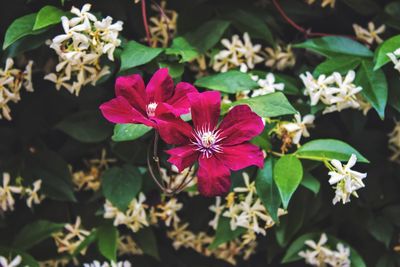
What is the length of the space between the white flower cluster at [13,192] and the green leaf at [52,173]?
0.06ft

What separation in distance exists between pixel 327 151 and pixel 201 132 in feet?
0.74

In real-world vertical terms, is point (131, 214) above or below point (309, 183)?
below

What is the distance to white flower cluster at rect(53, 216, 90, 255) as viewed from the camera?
1.12 meters

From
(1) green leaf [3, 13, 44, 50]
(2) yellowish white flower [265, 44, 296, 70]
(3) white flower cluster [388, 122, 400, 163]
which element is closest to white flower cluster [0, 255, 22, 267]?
(1) green leaf [3, 13, 44, 50]

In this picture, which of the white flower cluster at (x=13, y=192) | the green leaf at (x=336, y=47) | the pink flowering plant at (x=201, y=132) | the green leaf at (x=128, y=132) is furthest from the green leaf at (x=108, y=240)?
the green leaf at (x=336, y=47)

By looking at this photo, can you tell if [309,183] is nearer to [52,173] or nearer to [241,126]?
[241,126]

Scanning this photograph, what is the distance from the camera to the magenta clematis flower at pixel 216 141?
811mm

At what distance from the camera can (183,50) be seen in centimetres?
108

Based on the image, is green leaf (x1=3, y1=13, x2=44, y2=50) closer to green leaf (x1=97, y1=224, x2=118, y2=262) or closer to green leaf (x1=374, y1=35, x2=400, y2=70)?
green leaf (x1=97, y1=224, x2=118, y2=262)

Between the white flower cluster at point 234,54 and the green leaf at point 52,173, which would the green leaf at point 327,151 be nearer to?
the white flower cluster at point 234,54

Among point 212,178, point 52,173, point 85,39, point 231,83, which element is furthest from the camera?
point 52,173

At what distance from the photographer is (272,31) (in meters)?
1.24

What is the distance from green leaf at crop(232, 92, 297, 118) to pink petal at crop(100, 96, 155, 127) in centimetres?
19

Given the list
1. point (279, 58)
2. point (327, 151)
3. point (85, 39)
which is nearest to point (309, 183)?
point (327, 151)
